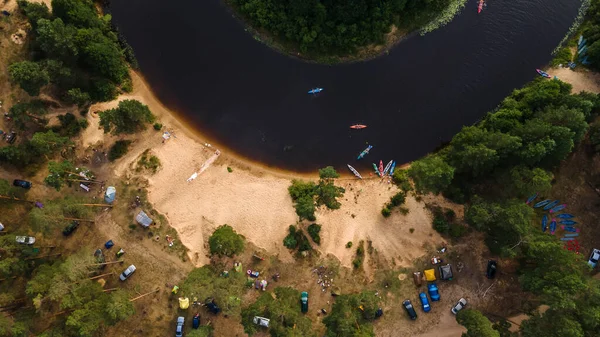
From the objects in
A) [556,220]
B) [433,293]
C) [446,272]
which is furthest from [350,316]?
[556,220]

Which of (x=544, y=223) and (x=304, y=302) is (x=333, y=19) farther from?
(x=544, y=223)

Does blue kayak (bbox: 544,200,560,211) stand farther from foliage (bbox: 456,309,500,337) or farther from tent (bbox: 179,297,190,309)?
tent (bbox: 179,297,190,309)

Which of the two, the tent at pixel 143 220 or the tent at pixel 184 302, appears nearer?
the tent at pixel 184 302

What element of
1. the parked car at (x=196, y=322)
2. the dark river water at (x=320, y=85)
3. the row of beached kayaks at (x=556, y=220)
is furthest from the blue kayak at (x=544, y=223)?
the parked car at (x=196, y=322)

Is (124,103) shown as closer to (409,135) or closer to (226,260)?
(226,260)

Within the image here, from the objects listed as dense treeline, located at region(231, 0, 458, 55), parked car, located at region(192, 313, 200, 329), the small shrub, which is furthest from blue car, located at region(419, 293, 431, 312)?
dense treeline, located at region(231, 0, 458, 55)

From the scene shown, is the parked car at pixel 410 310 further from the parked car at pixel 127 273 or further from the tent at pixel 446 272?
the parked car at pixel 127 273
